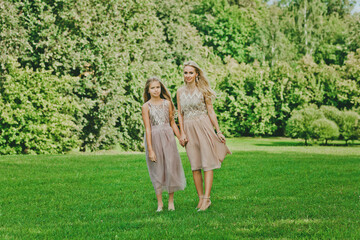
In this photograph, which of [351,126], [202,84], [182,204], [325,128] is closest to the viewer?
[202,84]

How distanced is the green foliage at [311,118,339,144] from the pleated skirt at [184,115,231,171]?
18.8 metres

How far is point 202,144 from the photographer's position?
23.1ft

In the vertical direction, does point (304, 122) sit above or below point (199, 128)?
below

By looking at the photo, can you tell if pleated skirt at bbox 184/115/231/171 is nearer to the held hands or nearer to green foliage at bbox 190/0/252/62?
the held hands

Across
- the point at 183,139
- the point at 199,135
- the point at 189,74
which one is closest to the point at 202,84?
the point at 189,74

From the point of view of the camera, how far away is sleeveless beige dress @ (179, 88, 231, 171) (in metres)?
7.04

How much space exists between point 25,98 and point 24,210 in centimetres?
1347

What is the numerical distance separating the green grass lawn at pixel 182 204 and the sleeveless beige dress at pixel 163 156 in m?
0.43

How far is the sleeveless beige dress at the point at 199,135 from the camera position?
704 centimetres

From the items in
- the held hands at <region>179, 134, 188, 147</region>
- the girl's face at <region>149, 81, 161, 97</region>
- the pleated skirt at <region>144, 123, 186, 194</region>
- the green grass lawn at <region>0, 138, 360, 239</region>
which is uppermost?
the girl's face at <region>149, 81, 161, 97</region>

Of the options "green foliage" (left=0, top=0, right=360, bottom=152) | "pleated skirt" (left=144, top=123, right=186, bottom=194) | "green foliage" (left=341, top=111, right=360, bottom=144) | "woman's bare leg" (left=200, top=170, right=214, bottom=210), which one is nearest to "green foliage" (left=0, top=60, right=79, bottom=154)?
"green foliage" (left=0, top=0, right=360, bottom=152)

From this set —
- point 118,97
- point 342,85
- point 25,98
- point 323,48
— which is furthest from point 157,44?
point 323,48

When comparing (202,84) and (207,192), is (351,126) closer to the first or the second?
(202,84)

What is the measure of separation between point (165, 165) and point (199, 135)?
2.36ft
